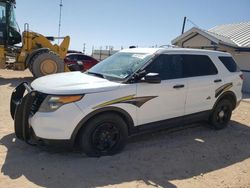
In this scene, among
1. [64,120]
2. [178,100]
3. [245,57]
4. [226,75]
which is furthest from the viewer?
[245,57]

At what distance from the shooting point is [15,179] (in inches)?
177

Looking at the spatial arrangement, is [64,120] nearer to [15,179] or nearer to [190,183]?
[15,179]

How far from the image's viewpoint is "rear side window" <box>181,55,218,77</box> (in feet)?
21.6

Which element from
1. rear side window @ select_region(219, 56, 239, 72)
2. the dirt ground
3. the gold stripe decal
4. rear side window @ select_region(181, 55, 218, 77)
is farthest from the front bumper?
rear side window @ select_region(219, 56, 239, 72)

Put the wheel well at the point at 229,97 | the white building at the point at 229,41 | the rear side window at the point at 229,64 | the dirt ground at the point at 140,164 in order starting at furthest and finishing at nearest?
the white building at the point at 229,41 < the rear side window at the point at 229,64 < the wheel well at the point at 229,97 < the dirt ground at the point at 140,164

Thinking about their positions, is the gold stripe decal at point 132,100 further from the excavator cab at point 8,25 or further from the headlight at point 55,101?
the excavator cab at point 8,25

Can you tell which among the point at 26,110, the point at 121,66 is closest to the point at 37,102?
the point at 26,110

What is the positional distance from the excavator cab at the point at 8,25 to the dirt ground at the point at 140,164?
10.3 m

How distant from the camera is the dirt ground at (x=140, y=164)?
4.61 m

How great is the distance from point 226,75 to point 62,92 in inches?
162

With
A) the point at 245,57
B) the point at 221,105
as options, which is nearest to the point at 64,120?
the point at 221,105

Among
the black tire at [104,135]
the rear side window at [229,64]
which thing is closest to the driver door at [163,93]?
the black tire at [104,135]

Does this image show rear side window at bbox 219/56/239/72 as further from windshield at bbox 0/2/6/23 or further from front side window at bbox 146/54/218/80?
windshield at bbox 0/2/6/23

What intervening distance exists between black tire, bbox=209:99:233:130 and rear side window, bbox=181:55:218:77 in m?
0.82
